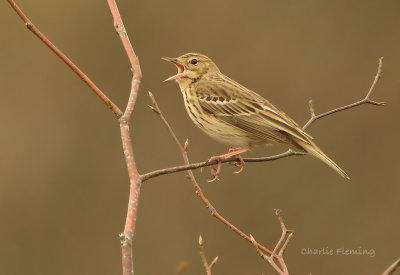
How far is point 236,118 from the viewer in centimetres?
620

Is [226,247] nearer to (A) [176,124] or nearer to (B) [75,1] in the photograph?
(A) [176,124]

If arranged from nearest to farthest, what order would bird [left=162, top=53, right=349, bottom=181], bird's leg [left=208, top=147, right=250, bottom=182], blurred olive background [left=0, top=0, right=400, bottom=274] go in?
bird's leg [left=208, top=147, right=250, bottom=182] → bird [left=162, top=53, right=349, bottom=181] → blurred olive background [left=0, top=0, right=400, bottom=274]

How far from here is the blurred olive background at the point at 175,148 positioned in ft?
34.3

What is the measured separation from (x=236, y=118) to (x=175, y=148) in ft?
16.0

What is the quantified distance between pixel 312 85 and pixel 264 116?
5.16 metres

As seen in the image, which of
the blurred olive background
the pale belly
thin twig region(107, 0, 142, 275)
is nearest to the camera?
thin twig region(107, 0, 142, 275)

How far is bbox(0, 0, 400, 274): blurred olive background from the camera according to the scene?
412 inches

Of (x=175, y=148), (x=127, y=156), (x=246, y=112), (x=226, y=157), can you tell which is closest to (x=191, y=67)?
(x=246, y=112)

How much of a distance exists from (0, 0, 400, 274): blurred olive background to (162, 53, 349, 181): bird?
12.3 feet

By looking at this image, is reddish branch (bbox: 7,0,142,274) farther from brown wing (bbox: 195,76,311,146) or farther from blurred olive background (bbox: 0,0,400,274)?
blurred olive background (bbox: 0,0,400,274)

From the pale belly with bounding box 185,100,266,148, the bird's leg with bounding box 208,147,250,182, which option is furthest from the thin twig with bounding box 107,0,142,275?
the pale belly with bounding box 185,100,266,148

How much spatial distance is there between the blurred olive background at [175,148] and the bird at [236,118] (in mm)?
3756

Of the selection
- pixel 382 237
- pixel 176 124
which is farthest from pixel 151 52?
pixel 382 237

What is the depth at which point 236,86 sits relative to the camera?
22.2 feet
